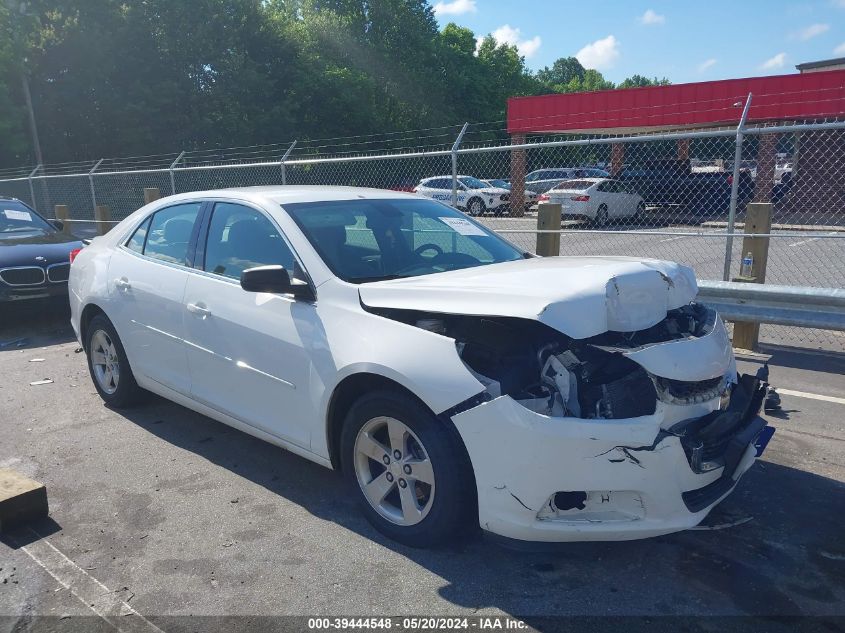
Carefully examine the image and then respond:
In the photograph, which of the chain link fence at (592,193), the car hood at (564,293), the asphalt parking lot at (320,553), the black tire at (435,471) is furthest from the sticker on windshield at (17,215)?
the black tire at (435,471)

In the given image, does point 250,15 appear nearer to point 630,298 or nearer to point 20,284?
point 20,284

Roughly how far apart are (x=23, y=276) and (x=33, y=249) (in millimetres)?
442

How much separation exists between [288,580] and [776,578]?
210 cm

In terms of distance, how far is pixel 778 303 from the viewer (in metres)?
5.68

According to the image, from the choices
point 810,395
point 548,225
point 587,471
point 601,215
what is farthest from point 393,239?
Result: point 601,215

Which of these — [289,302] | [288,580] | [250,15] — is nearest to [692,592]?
[288,580]

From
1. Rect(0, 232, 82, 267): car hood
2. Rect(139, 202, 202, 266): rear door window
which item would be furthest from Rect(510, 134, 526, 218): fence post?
Rect(139, 202, 202, 266): rear door window

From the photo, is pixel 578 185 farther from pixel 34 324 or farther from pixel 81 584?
pixel 81 584

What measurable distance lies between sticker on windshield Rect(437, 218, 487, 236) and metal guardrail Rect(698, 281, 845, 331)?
8.56 feet

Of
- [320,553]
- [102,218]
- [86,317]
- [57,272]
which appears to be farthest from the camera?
[102,218]

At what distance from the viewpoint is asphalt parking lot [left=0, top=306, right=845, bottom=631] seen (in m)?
2.79

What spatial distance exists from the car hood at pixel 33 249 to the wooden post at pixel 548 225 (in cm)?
568

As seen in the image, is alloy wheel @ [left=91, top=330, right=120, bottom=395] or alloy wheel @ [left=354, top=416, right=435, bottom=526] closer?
alloy wheel @ [left=354, top=416, right=435, bottom=526]

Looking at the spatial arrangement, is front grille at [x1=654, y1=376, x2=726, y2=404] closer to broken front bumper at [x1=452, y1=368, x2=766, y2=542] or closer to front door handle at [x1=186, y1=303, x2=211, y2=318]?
broken front bumper at [x1=452, y1=368, x2=766, y2=542]
